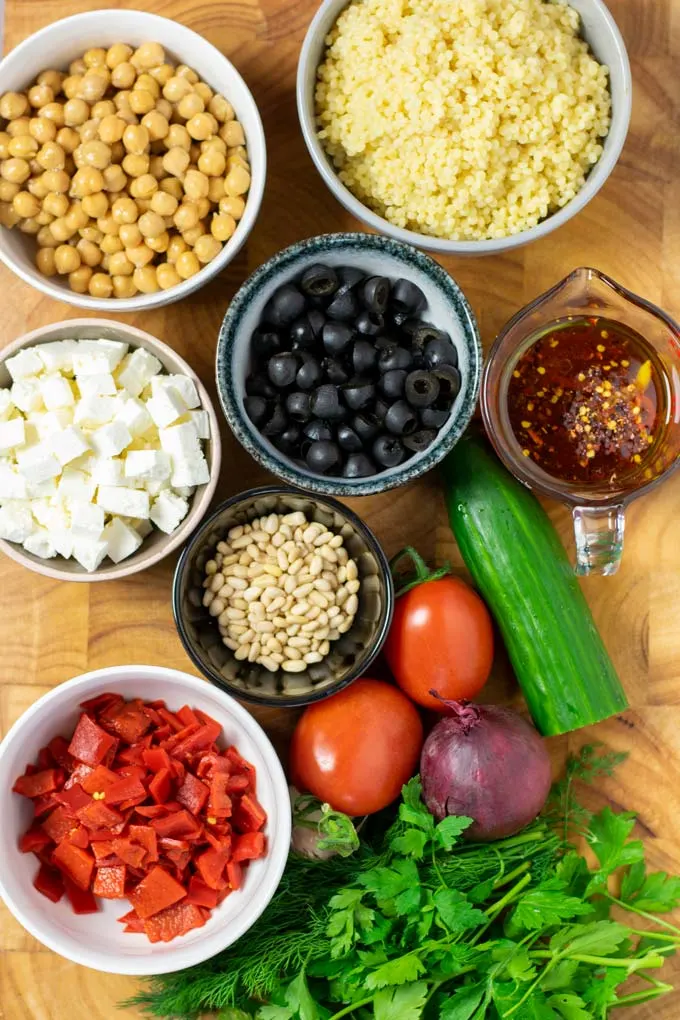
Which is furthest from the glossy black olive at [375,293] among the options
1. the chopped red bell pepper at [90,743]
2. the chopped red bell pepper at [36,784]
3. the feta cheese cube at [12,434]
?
the chopped red bell pepper at [36,784]

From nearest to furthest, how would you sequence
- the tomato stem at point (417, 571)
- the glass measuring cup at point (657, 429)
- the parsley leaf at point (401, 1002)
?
the parsley leaf at point (401, 1002), the glass measuring cup at point (657, 429), the tomato stem at point (417, 571)

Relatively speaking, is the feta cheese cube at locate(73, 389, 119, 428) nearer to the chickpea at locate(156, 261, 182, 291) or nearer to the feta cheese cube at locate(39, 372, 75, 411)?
the feta cheese cube at locate(39, 372, 75, 411)

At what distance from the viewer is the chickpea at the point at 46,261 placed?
160 centimetres

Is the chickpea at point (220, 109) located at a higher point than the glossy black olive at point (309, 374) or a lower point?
higher

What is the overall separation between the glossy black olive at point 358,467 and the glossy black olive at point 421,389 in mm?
117

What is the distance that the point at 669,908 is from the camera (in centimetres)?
165

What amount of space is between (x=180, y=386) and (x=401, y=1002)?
3.31 feet

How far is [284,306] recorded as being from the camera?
5.09ft

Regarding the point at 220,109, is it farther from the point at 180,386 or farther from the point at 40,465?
the point at 40,465

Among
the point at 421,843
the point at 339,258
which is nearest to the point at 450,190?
the point at 339,258

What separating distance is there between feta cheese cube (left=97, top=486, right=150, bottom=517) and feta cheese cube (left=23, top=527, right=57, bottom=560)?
0.33 ft

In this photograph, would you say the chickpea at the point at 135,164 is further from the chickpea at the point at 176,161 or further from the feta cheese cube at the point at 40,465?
the feta cheese cube at the point at 40,465

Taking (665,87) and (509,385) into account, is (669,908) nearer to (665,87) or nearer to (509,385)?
(509,385)

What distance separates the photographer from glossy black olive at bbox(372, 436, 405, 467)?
1.53 metres
